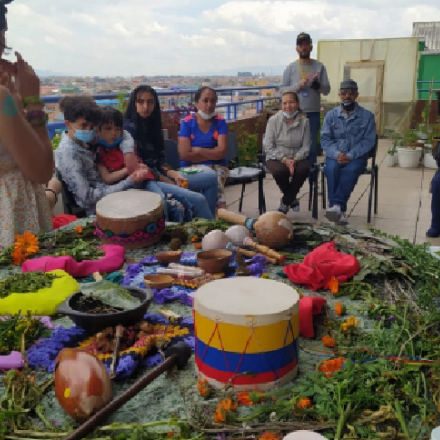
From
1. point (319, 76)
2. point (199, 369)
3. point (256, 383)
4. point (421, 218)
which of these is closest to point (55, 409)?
point (199, 369)

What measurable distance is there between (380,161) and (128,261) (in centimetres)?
738

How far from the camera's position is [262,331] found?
→ 4.42 ft

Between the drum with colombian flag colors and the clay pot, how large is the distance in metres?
0.29

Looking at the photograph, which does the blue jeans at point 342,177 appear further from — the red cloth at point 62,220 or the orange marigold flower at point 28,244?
the orange marigold flower at point 28,244

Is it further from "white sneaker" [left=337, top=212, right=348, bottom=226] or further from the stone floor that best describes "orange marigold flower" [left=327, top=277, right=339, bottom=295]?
"white sneaker" [left=337, top=212, right=348, bottom=226]

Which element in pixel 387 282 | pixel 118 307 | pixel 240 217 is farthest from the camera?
pixel 240 217

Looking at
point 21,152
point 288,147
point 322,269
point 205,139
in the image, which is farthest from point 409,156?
point 21,152

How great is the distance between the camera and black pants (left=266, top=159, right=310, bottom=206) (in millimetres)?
5238

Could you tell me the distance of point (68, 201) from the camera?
12.1 feet

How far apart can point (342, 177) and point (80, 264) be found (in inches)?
141

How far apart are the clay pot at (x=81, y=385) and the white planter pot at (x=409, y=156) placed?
783 centimetres

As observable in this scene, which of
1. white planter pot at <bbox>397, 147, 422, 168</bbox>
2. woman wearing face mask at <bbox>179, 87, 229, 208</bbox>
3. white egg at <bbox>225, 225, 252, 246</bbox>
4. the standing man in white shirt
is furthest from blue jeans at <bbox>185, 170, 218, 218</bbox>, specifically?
white planter pot at <bbox>397, 147, 422, 168</bbox>

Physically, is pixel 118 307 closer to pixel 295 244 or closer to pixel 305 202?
pixel 295 244

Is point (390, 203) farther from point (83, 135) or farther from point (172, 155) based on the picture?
point (83, 135)
